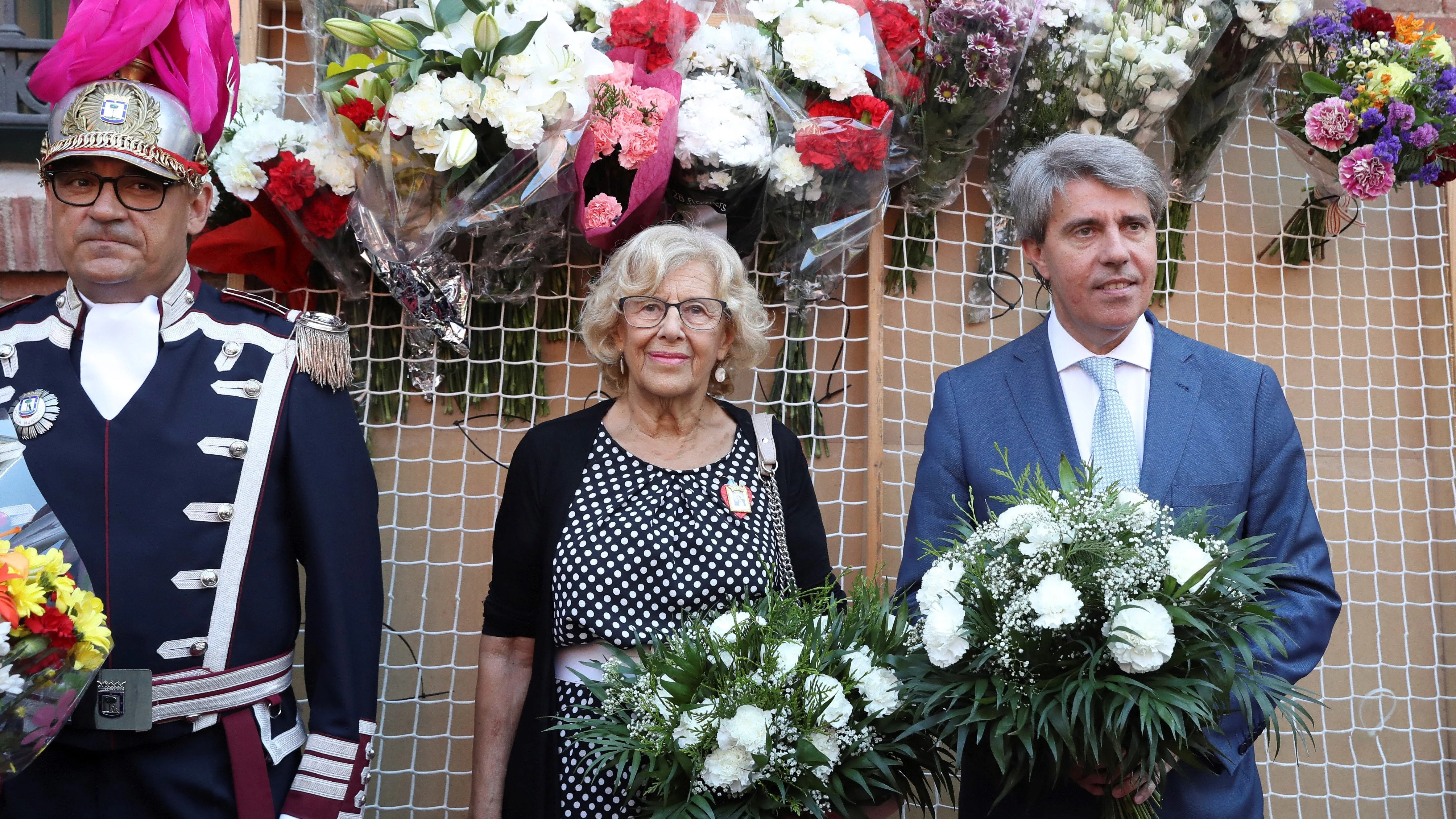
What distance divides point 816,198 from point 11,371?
5.43ft

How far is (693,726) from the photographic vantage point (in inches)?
70.9

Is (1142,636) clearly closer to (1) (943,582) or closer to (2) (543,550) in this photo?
(1) (943,582)

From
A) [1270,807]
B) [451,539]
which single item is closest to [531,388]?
[451,539]

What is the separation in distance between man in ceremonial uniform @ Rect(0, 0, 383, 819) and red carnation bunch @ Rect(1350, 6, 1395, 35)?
2.52 metres

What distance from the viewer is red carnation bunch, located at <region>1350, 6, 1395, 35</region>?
2930 mm

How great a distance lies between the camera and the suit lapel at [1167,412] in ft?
6.89

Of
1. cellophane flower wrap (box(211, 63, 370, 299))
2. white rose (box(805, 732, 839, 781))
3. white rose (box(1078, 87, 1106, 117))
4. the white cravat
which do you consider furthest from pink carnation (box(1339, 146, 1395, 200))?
the white cravat

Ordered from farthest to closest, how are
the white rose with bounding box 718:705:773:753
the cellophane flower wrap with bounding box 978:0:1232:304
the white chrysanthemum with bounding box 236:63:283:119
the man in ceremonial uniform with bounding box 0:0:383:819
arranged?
the cellophane flower wrap with bounding box 978:0:1232:304
the white chrysanthemum with bounding box 236:63:283:119
the man in ceremonial uniform with bounding box 0:0:383:819
the white rose with bounding box 718:705:773:753

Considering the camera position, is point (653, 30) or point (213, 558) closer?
point (213, 558)

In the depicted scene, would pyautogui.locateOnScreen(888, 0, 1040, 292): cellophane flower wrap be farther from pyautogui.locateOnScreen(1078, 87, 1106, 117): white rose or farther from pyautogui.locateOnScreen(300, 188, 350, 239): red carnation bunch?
pyautogui.locateOnScreen(300, 188, 350, 239): red carnation bunch

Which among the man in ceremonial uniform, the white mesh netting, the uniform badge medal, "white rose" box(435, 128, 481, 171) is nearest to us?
the man in ceremonial uniform

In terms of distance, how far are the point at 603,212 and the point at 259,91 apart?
Result: 2.75ft

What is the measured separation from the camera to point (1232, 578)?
1.71 meters

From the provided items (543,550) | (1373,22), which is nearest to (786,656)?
(543,550)
